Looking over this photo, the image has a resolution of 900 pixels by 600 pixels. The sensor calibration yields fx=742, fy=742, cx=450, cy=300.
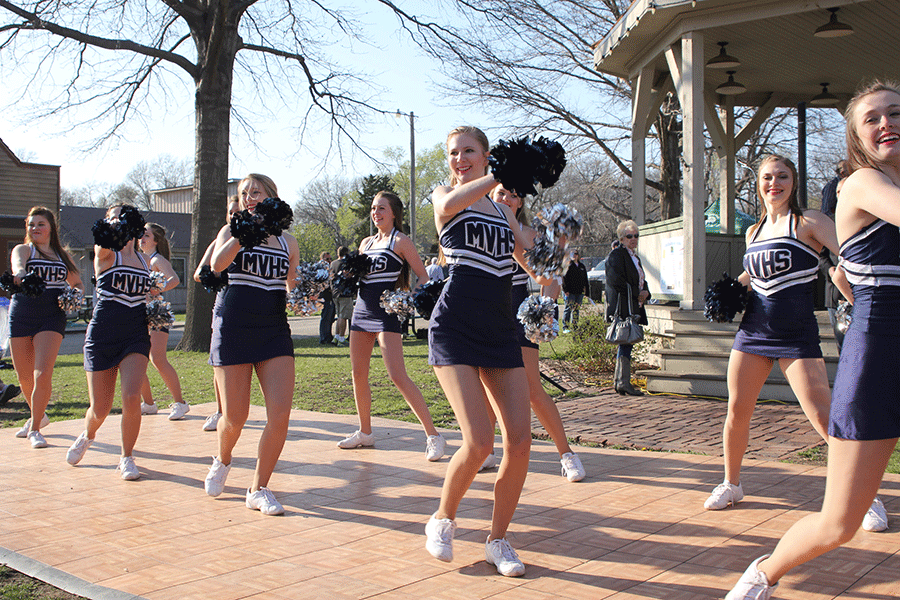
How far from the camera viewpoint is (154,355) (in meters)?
7.89

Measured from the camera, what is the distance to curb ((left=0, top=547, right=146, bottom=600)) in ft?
11.0

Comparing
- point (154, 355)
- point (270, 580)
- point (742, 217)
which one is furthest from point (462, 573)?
point (742, 217)

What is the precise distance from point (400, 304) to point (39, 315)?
3674 mm

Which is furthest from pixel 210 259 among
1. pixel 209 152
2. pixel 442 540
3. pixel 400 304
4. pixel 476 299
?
pixel 209 152

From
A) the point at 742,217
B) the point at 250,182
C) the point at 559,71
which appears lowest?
the point at 250,182

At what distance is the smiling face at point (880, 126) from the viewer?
2.66 metres

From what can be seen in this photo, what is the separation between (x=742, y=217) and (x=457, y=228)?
590 inches

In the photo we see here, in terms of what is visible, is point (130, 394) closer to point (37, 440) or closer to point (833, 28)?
point (37, 440)

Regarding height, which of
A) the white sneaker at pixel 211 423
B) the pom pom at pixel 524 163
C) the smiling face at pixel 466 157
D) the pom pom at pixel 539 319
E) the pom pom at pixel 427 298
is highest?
the smiling face at pixel 466 157

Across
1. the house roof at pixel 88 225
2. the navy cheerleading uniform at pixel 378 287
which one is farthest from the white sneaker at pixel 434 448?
the house roof at pixel 88 225

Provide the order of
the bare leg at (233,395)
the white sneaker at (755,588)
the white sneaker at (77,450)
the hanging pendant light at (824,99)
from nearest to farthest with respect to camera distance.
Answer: the white sneaker at (755,588) < the bare leg at (233,395) < the white sneaker at (77,450) < the hanging pendant light at (824,99)

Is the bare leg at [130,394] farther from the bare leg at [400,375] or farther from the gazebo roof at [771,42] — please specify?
the gazebo roof at [771,42]

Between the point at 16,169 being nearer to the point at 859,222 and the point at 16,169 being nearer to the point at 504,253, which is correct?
the point at 504,253

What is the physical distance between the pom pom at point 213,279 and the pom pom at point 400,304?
131 centimetres
